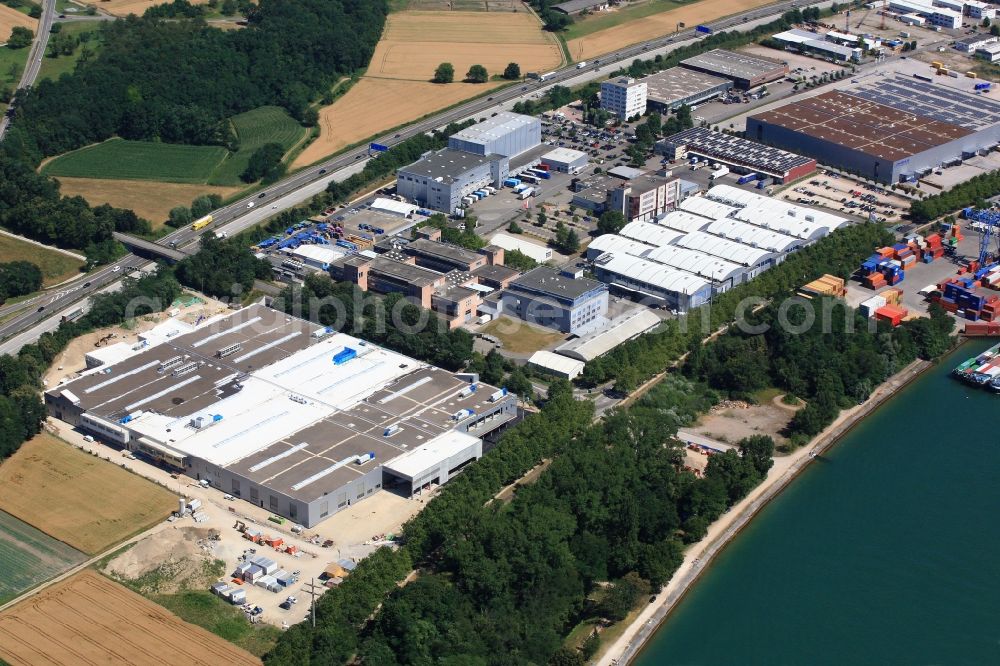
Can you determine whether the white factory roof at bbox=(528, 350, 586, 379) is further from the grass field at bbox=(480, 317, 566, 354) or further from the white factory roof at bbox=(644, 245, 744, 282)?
the white factory roof at bbox=(644, 245, 744, 282)

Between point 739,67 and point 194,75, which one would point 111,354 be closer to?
point 194,75

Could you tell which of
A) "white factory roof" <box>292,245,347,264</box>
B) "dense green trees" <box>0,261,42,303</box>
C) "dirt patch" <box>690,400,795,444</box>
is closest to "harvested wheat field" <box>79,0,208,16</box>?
"dense green trees" <box>0,261,42,303</box>

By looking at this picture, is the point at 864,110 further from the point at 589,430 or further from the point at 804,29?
the point at 589,430

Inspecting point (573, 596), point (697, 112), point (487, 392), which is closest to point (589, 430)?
point (487, 392)

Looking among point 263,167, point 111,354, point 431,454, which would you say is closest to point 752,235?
point 431,454

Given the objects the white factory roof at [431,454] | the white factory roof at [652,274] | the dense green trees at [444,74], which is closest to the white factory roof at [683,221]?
the white factory roof at [652,274]

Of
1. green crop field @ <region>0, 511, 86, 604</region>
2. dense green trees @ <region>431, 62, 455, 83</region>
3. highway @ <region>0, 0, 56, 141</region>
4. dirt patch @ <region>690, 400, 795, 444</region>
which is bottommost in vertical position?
green crop field @ <region>0, 511, 86, 604</region>
